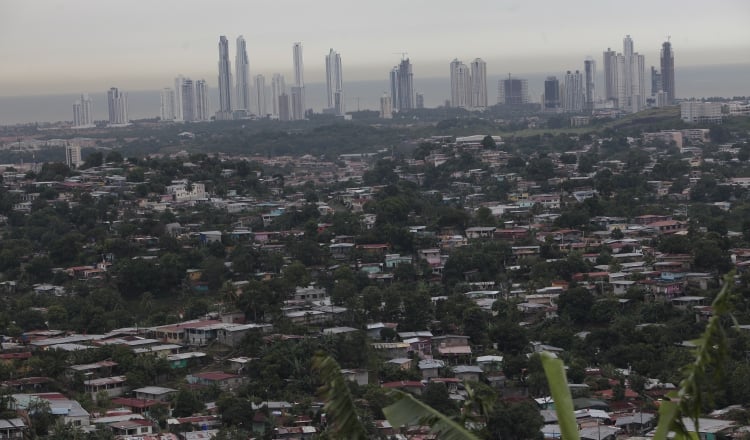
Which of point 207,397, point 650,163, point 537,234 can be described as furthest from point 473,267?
point 650,163

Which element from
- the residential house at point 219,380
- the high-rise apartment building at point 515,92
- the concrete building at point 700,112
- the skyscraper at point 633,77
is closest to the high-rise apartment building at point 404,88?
the high-rise apartment building at point 515,92

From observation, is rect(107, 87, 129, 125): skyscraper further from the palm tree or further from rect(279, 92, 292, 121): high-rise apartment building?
the palm tree

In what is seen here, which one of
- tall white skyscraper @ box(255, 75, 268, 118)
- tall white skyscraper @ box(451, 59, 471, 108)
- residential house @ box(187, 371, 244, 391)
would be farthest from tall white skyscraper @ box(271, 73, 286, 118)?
residential house @ box(187, 371, 244, 391)

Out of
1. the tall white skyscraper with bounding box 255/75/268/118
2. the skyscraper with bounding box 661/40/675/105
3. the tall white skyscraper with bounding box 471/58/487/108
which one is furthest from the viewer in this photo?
the tall white skyscraper with bounding box 255/75/268/118

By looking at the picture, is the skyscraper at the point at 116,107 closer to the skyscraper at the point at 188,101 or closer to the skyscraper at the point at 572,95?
the skyscraper at the point at 188,101

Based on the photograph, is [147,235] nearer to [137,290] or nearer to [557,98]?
[137,290]

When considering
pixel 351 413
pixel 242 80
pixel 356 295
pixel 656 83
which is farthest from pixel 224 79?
pixel 351 413

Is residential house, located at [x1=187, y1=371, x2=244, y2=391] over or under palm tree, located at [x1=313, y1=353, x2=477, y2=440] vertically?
under
